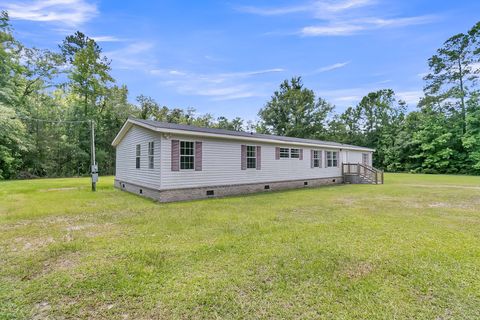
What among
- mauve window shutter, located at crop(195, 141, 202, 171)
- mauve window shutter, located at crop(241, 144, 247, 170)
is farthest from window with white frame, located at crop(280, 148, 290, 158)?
Answer: mauve window shutter, located at crop(195, 141, 202, 171)

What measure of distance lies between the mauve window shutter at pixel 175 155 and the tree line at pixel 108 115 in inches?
537

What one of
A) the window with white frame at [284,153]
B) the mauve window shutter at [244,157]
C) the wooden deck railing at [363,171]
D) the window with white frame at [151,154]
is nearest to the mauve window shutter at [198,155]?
the window with white frame at [151,154]

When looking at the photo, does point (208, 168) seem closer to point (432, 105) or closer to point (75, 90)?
point (75, 90)

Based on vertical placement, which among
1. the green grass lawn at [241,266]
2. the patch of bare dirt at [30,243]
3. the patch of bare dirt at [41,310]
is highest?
the patch of bare dirt at [30,243]

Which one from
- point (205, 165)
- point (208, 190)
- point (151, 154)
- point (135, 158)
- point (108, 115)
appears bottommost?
point (208, 190)

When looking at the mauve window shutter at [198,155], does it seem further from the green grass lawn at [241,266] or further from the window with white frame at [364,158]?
the window with white frame at [364,158]

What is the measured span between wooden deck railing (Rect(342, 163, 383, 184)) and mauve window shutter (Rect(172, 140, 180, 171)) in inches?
493

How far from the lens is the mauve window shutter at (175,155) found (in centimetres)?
851

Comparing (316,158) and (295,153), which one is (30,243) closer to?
(295,153)

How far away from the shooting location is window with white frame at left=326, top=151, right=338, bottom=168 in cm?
1537

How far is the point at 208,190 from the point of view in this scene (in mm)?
9492

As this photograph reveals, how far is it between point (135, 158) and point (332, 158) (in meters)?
12.3

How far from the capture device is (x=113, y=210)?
23.1 ft

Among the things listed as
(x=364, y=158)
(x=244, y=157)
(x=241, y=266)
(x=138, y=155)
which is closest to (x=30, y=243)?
(x=241, y=266)
